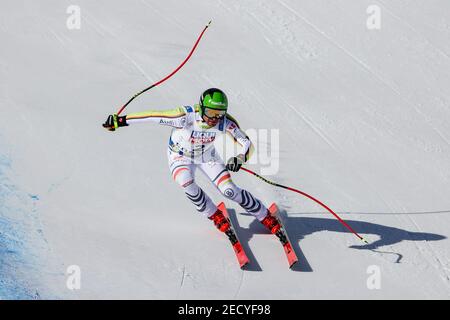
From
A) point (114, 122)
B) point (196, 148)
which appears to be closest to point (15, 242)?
point (114, 122)

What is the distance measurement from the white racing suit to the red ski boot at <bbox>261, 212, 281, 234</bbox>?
0.31m

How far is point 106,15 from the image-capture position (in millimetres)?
14367

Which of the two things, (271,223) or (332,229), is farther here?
(332,229)

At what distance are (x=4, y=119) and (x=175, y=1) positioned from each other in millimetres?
5031

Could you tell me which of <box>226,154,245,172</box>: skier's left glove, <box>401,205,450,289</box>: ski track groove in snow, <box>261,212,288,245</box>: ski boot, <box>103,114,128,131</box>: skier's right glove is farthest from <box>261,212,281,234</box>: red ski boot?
<box>103,114,128,131</box>: skier's right glove

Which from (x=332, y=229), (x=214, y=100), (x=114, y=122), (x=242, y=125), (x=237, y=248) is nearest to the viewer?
(x=214, y=100)

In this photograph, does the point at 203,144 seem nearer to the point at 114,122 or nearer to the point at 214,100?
the point at 214,100

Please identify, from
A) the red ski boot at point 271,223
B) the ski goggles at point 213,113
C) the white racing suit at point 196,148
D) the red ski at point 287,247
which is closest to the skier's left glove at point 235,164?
the white racing suit at point 196,148

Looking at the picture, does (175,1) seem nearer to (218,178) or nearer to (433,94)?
(433,94)

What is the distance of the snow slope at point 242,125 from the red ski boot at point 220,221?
0.31 m

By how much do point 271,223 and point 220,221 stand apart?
639 millimetres

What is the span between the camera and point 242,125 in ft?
38.9

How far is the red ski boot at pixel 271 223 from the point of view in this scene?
915cm

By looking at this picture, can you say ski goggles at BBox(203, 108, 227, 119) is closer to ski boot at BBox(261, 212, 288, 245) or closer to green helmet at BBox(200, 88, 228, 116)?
green helmet at BBox(200, 88, 228, 116)
